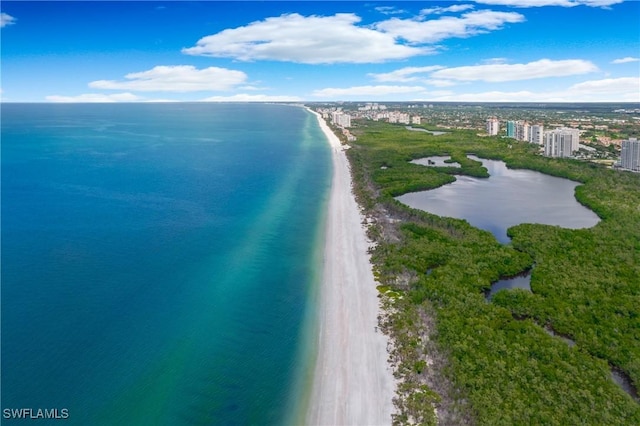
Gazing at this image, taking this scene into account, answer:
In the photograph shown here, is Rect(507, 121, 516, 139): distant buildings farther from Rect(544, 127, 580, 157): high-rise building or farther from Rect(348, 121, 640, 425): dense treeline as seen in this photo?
Rect(348, 121, 640, 425): dense treeline

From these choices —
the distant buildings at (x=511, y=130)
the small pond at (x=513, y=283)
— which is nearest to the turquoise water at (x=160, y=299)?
the small pond at (x=513, y=283)

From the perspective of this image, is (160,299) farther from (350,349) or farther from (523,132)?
(523,132)

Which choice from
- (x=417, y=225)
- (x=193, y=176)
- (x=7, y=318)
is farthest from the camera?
(x=193, y=176)

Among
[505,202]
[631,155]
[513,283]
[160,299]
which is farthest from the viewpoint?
[631,155]

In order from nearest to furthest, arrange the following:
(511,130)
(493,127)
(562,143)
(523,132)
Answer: (562,143), (523,132), (511,130), (493,127)

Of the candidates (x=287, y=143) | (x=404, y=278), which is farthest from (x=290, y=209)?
(x=287, y=143)

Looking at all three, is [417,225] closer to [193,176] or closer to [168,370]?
[168,370]

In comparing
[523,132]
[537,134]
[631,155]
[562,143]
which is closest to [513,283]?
[631,155]
